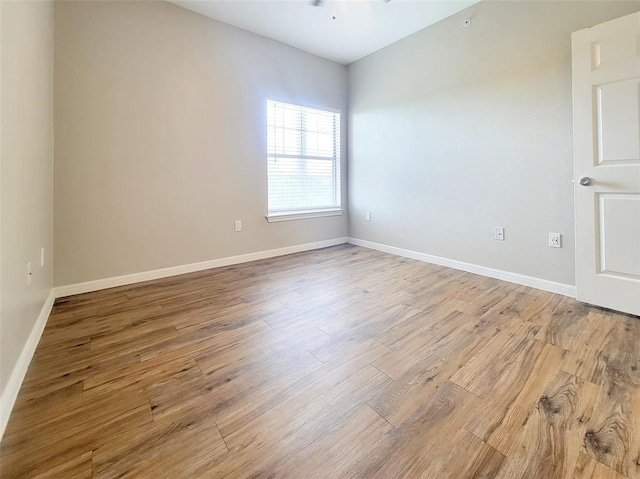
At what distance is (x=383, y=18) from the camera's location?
293 cm

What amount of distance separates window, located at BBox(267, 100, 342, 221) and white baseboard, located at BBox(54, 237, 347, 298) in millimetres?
435

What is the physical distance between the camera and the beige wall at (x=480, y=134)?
2.31 m

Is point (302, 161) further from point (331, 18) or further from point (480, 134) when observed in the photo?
point (480, 134)

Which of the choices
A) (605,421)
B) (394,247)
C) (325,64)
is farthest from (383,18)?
(605,421)

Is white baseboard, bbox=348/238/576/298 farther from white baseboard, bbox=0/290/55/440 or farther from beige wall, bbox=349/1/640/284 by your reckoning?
white baseboard, bbox=0/290/55/440

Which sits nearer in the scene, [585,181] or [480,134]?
[585,181]

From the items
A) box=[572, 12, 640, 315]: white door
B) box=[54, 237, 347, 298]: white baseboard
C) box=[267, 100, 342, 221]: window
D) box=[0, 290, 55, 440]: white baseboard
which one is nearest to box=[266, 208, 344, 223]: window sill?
box=[267, 100, 342, 221]: window

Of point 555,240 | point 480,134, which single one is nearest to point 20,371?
point 555,240

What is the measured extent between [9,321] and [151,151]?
191 cm

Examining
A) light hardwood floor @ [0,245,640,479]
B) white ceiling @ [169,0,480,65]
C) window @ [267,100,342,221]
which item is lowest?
light hardwood floor @ [0,245,640,479]

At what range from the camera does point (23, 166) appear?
146 cm

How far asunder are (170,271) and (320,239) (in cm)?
196

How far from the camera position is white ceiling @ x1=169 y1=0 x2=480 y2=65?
106 inches

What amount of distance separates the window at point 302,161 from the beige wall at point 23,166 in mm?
2004
